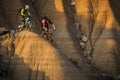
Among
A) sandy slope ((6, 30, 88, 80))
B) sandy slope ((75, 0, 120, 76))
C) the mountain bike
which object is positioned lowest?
sandy slope ((75, 0, 120, 76))

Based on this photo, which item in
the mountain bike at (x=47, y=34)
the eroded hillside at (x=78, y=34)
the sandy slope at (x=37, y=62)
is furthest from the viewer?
the mountain bike at (x=47, y=34)

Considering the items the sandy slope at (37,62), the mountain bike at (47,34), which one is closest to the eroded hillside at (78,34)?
the sandy slope at (37,62)

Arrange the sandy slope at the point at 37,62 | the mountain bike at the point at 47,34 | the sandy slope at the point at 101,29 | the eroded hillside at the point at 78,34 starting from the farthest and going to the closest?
the sandy slope at the point at 101,29 < the mountain bike at the point at 47,34 < the eroded hillside at the point at 78,34 < the sandy slope at the point at 37,62

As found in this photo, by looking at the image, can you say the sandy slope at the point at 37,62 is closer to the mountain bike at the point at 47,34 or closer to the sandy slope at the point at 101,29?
the mountain bike at the point at 47,34

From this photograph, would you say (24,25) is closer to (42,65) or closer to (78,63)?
(42,65)

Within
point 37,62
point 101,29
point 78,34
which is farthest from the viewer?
point 101,29

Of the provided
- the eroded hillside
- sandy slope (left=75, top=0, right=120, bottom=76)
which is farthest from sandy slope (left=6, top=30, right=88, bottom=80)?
sandy slope (left=75, top=0, right=120, bottom=76)

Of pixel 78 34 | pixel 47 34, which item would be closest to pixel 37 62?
pixel 47 34

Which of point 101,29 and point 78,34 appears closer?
point 78,34

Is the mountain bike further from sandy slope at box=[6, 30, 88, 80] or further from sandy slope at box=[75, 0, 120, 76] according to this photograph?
sandy slope at box=[75, 0, 120, 76]

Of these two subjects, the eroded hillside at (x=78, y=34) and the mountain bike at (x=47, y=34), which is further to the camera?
the mountain bike at (x=47, y=34)

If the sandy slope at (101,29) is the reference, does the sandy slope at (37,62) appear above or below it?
above

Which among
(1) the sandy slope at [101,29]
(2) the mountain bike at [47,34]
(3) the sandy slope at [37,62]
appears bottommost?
(1) the sandy slope at [101,29]

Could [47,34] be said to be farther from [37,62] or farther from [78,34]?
[78,34]
